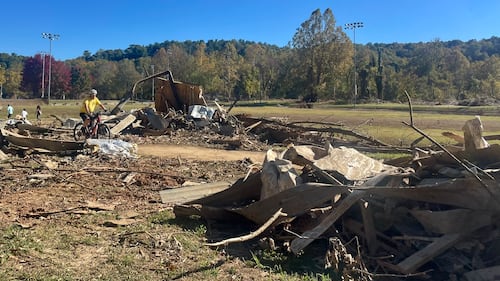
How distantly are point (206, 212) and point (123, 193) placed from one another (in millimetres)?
2444

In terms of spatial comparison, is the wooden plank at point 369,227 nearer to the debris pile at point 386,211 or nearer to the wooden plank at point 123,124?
the debris pile at point 386,211

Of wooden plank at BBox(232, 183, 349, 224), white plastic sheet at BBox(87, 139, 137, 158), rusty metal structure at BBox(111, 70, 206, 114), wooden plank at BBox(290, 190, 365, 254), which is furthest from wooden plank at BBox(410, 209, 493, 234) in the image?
rusty metal structure at BBox(111, 70, 206, 114)

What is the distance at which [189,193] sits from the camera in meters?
7.46

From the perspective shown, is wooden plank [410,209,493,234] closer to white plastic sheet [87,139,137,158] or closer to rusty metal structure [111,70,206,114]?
white plastic sheet [87,139,137,158]

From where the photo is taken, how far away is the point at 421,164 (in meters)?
5.84

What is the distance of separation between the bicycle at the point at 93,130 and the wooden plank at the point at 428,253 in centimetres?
1190

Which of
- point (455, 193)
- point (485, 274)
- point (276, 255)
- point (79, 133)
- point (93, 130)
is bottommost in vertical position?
point (276, 255)

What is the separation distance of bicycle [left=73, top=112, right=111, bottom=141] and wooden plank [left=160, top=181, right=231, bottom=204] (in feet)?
26.4

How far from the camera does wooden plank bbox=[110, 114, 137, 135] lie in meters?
18.6

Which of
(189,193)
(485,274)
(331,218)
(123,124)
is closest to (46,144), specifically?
(189,193)

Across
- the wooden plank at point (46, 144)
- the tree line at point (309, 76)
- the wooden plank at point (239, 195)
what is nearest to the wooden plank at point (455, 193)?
the wooden plank at point (239, 195)

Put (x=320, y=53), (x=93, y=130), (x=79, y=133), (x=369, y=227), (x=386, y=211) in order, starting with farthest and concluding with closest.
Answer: (x=320, y=53) → (x=79, y=133) → (x=93, y=130) → (x=386, y=211) → (x=369, y=227)

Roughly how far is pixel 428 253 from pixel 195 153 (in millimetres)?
10549

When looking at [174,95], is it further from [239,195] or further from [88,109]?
[239,195]
